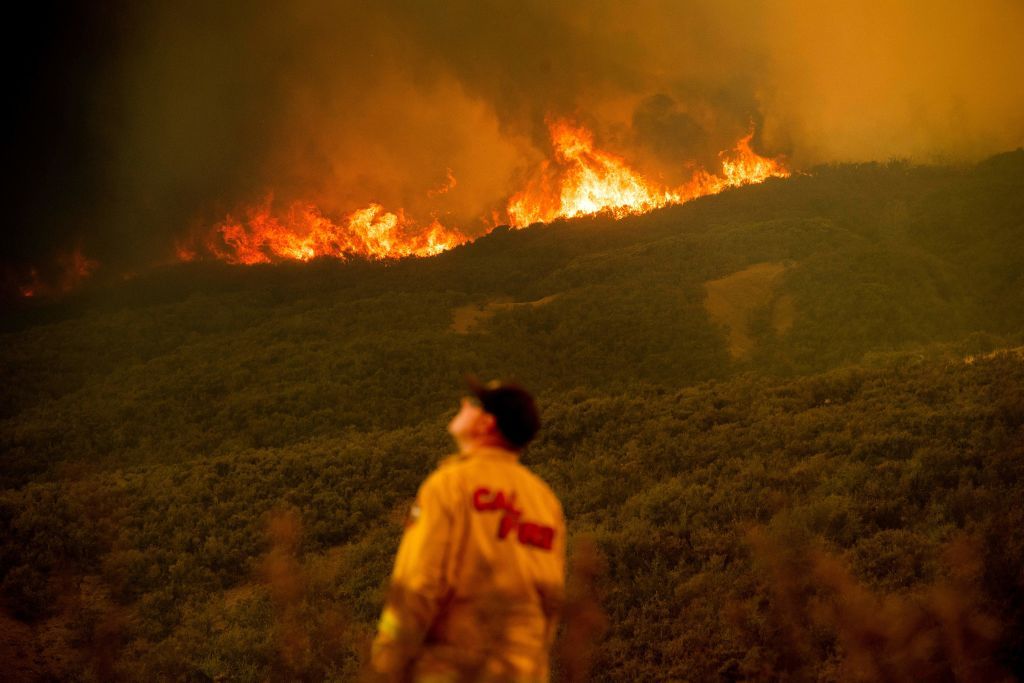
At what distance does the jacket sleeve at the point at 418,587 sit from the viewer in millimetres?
2789

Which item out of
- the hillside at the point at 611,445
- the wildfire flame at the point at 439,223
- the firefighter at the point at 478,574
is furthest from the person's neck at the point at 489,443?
the wildfire flame at the point at 439,223

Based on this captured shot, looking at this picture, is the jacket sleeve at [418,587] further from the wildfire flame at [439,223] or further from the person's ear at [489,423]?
the wildfire flame at [439,223]

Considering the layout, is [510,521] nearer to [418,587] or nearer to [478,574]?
[478,574]

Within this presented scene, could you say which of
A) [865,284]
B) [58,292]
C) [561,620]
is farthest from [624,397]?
[58,292]

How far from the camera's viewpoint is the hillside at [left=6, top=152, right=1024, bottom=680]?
6.96m

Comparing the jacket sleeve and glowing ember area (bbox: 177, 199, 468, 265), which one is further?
glowing ember area (bbox: 177, 199, 468, 265)

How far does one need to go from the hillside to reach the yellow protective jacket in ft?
12.4

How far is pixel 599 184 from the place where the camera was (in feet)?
182

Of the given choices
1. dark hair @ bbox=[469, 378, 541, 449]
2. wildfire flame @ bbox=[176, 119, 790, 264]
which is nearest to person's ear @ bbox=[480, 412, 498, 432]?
dark hair @ bbox=[469, 378, 541, 449]

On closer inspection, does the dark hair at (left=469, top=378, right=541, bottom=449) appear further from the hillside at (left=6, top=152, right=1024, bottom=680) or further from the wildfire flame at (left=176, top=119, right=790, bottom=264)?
the wildfire flame at (left=176, top=119, right=790, bottom=264)

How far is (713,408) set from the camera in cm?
1605

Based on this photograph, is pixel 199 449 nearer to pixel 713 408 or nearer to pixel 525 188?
pixel 713 408

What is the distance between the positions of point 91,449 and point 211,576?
11.6m

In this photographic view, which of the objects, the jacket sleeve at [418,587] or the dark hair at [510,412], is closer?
the jacket sleeve at [418,587]
